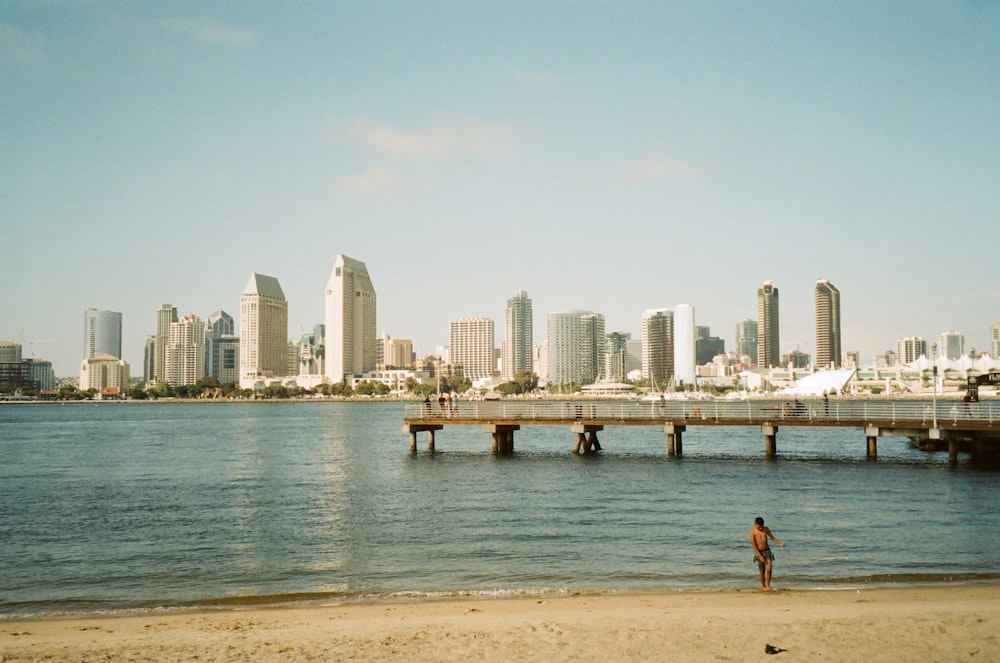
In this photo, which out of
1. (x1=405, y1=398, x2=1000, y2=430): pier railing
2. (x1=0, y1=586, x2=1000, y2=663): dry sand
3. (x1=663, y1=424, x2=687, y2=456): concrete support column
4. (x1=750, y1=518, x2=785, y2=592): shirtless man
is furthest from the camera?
(x1=663, y1=424, x2=687, y2=456): concrete support column

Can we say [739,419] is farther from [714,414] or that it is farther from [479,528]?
[479,528]

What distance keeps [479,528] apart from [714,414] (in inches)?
1169

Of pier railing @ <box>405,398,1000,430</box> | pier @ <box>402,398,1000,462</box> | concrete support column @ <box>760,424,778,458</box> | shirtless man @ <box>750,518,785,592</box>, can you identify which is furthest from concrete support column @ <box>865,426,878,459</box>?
Answer: shirtless man @ <box>750,518,785,592</box>

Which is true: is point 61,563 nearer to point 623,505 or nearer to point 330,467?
point 623,505

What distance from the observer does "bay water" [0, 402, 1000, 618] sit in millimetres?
21094

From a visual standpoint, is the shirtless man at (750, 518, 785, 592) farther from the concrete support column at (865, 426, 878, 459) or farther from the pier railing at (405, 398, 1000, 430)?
the concrete support column at (865, 426, 878, 459)

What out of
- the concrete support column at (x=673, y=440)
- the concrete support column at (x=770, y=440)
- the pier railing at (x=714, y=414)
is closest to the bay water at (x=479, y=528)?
the concrete support column at (x=770, y=440)

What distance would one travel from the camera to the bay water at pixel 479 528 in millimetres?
21094

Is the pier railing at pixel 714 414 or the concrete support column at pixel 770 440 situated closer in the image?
the pier railing at pixel 714 414

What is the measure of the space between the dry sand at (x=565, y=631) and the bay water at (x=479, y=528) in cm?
182

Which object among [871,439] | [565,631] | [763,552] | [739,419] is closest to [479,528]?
[763,552]

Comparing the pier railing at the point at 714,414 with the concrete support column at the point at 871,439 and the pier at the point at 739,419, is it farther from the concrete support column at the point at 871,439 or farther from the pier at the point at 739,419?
the concrete support column at the point at 871,439

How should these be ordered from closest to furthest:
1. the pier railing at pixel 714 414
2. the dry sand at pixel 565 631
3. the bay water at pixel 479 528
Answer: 1. the dry sand at pixel 565 631
2. the bay water at pixel 479 528
3. the pier railing at pixel 714 414

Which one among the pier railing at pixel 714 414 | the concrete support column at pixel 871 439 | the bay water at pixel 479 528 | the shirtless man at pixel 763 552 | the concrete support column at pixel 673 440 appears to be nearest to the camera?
the shirtless man at pixel 763 552
